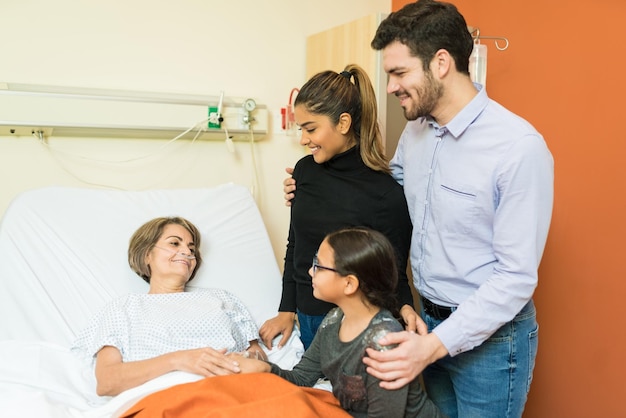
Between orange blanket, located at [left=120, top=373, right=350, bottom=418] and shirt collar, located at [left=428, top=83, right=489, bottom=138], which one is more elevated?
shirt collar, located at [left=428, top=83, right=489, bottom=138]

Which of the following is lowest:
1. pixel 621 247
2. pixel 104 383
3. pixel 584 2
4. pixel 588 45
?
pixel 104 383

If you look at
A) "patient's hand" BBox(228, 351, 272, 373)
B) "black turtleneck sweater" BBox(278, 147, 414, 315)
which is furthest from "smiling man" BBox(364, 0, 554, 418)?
"patient's hand" BBox(228, 351, 272, 373)

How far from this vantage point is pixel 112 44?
7.18 feet

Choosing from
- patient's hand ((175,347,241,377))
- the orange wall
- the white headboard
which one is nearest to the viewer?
patient's hand ((175,347,241,377))

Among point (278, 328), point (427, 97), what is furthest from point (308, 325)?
point (427, 97)

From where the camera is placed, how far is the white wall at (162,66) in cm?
207

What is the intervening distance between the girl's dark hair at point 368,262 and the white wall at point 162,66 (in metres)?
1.18

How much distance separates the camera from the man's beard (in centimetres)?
139

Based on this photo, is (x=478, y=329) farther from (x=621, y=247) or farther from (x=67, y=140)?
(x=67, y=140)

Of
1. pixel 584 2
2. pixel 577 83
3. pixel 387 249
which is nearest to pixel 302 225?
pixel 387 249

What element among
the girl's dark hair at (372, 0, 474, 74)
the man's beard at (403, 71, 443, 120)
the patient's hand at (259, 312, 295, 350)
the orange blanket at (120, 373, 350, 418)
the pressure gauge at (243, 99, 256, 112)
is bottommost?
the patient's hand at (259, 312, 295, 350)

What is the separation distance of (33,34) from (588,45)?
2.05 meters

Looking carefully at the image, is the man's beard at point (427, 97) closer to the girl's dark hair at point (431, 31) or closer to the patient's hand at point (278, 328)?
the girl's dark hair at point (431, 31)

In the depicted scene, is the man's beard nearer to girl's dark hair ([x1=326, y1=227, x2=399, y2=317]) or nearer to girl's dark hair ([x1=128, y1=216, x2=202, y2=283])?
girl's dark hair ([x1=326, y1=227, x2=399, y2=317])
